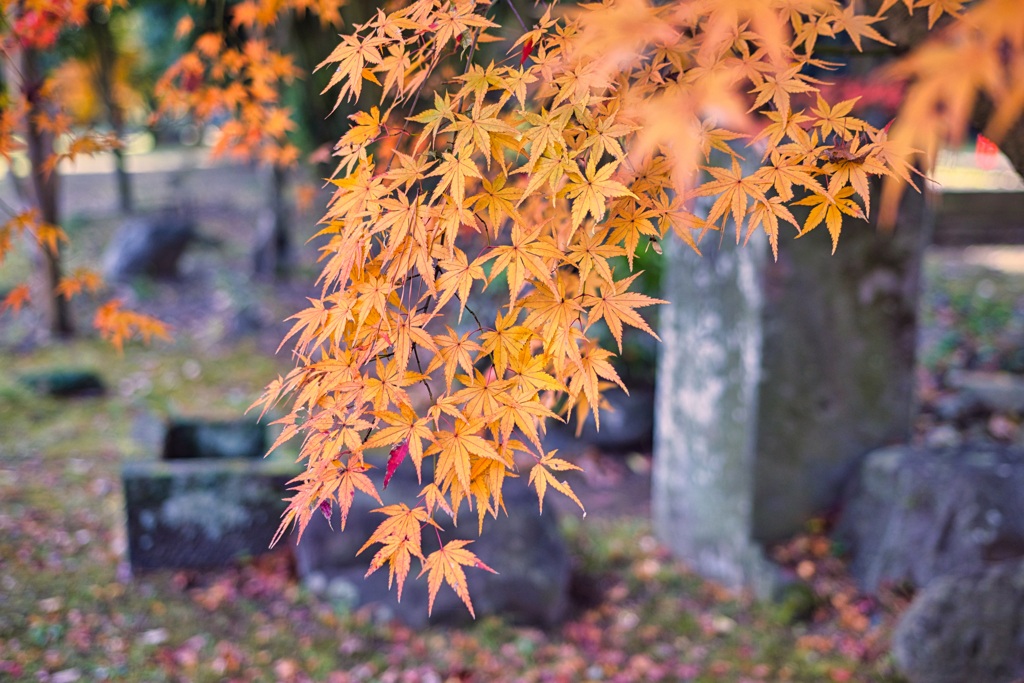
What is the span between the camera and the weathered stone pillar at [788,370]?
13.1 ft

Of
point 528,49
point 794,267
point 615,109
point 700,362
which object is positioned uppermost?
point 528,49

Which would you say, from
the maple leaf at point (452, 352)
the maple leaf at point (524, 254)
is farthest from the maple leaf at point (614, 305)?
the maple leaf at point (452, 352)

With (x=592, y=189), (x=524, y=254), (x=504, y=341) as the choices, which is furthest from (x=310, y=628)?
(x=592, y=189)

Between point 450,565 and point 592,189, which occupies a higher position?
point 592,189

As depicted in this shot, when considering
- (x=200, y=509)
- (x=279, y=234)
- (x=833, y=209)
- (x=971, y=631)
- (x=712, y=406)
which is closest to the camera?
(x=833, y=209)

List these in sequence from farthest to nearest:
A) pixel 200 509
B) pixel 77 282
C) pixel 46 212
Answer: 1. pixel 46 212
2. pixel 200 509
3. pixel 77 282

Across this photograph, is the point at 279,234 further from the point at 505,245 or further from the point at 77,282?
the point at 505,245

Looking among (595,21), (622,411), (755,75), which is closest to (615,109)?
(755,75)

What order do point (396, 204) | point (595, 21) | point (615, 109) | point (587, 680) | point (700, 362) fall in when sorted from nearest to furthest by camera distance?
1. point (595, 21)
2. point (396, 204)
3. point (615, 109)
4. point (587, 680)
5. point (700, 362)

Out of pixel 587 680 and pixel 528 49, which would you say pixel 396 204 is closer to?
pixel 528 49

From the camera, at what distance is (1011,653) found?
113 inches

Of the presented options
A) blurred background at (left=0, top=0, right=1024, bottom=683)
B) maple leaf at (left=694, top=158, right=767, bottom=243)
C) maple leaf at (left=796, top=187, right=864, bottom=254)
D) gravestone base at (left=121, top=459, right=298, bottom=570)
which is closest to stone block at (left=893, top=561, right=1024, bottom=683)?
blurred background at (left=0, top=0, right=1024, bottom=683)

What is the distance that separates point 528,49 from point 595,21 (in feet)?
2.35

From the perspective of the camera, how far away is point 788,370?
4055 millimetres
